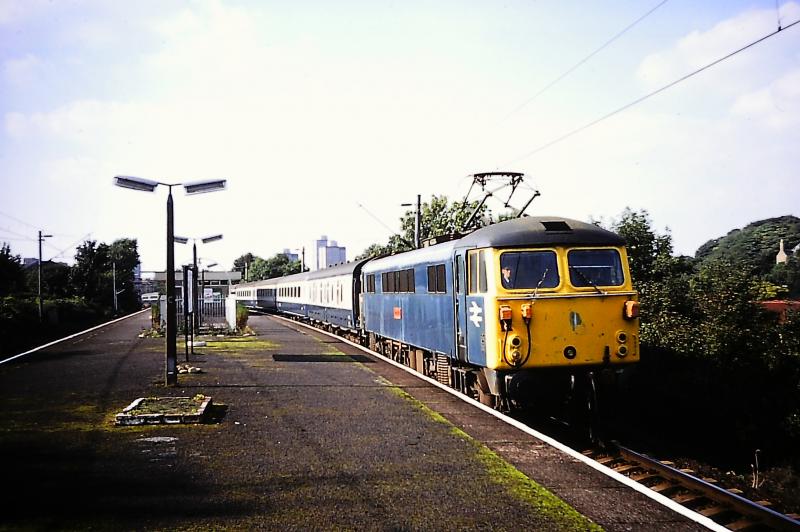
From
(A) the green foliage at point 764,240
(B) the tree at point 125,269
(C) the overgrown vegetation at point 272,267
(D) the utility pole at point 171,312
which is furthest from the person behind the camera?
(C) the overgrown vegetation at point 272,267

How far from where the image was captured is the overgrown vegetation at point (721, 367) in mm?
16375

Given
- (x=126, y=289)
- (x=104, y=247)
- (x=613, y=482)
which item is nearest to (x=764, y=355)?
(x=613, y=482)

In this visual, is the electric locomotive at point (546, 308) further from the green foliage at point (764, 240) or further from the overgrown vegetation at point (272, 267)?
the overgrown vegetation at point (272, 267)

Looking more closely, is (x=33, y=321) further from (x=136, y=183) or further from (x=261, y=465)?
(x=261, y=465)

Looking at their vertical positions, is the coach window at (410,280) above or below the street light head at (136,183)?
below

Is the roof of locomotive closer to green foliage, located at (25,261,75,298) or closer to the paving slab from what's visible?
the paving slab

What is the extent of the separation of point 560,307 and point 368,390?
5.67 metres

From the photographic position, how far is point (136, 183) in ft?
52.0

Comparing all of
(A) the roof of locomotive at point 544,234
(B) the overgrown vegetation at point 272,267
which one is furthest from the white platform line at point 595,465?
(B) the overgrown vegetation at point 272,267

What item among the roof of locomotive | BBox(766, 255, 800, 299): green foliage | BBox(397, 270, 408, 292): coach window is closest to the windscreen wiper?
the roof of locomotive

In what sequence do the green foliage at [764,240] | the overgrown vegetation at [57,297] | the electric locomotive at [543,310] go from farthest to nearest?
the green foliage at [764,240] < the overgrown vegetation at [57,297] < the electric locomotive at [543,310]

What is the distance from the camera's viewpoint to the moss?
277 inches

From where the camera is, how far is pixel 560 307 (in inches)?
440

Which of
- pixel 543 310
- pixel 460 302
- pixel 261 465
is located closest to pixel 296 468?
pixel 261 465
